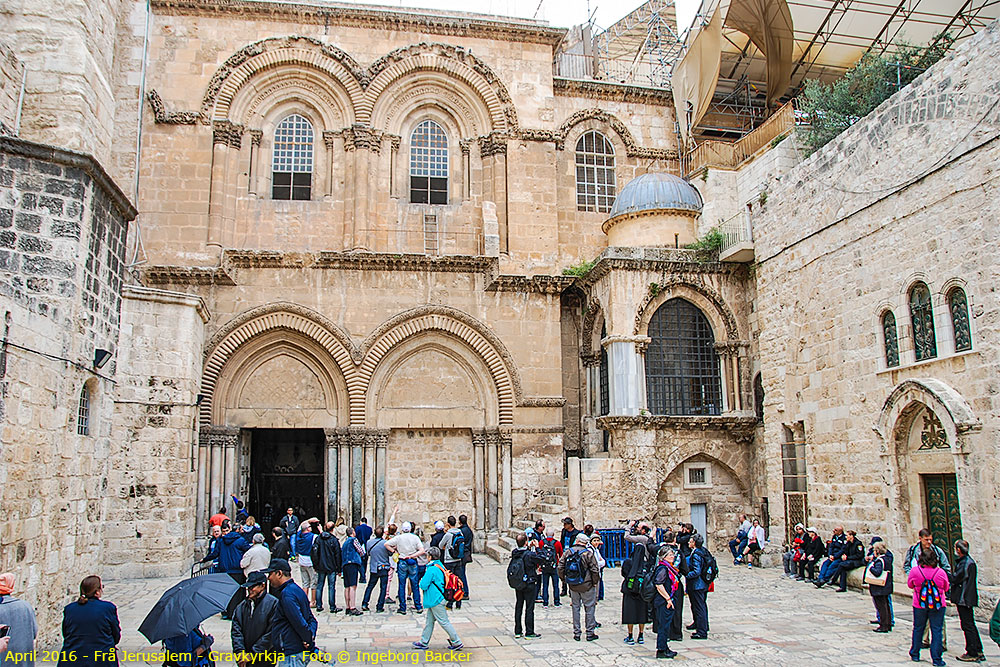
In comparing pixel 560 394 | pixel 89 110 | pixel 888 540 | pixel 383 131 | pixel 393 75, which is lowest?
pixel 888 540

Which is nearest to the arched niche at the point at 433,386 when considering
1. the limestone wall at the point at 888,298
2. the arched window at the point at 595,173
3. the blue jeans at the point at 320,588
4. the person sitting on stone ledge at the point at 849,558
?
the arched window at the point at 595,173

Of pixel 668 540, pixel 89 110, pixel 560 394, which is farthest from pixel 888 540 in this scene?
pixel 89 110

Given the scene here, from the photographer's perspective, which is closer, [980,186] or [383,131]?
[980,186]

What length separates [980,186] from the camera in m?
11.8

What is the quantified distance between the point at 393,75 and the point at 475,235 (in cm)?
435

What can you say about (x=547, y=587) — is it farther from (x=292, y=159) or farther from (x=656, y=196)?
(x=292, y=159)

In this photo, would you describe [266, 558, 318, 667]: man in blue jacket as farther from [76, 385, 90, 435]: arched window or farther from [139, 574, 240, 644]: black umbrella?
[76, 385, 90, 435]: arched window

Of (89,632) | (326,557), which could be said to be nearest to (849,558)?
(326,557)

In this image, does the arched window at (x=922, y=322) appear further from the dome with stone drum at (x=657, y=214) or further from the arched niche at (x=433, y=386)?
the arched niche at (x=433, y=386)

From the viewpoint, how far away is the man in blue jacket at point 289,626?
6.19m

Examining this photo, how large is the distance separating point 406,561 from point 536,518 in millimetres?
6826

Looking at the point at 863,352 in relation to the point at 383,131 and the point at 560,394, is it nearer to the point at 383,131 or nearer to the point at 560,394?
the point at 560,394

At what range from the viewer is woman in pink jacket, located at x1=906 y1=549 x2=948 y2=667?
29.0ft

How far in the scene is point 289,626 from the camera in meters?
6.23
